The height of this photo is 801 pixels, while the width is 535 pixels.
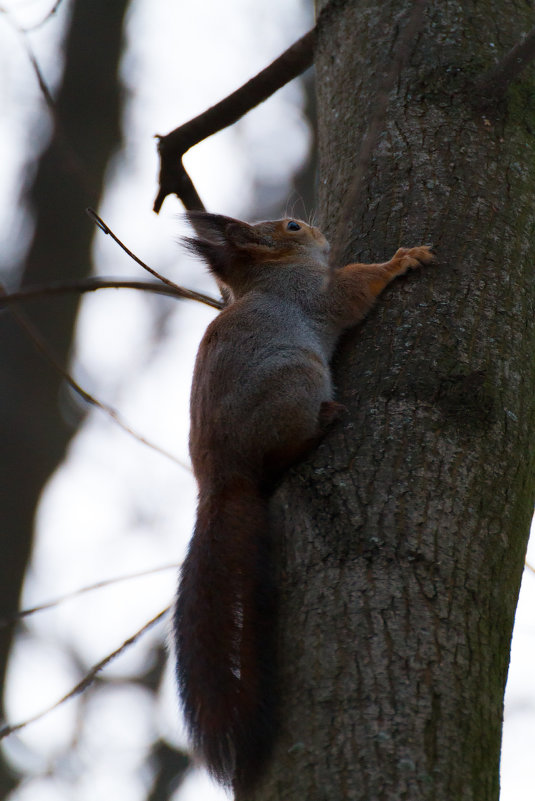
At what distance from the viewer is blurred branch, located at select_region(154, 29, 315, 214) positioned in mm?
3189

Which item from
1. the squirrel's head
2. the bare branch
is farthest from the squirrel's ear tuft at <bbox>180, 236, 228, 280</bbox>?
the bare branch

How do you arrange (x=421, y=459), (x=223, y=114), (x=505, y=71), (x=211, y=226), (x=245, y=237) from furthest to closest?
(x=245, y=237) → (x=211, y=226) → (x=223, y=114) → (x=505, y=71) → (x=421, y=459)

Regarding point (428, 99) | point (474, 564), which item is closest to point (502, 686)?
point (474, 564)

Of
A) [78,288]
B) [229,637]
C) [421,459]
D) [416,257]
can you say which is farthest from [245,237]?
[229,637]

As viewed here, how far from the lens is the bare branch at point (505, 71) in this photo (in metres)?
2.34

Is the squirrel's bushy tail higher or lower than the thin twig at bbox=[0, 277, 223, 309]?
lower

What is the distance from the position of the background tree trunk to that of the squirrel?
3.86 feet

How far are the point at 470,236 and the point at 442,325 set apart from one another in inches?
12.5

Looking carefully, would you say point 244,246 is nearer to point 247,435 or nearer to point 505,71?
point 247,435

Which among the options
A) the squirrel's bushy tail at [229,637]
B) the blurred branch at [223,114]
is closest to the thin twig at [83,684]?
the squirrel's bushy tail at [229,637]

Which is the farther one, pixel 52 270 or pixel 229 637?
pixel 52 270

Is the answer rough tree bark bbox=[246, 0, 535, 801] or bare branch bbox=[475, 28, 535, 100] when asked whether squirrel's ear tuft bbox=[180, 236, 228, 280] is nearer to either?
rough tree bark bbox=[246, 0, 535, 801]

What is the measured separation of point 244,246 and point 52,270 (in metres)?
1.64

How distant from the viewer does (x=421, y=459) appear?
6.24 feet
